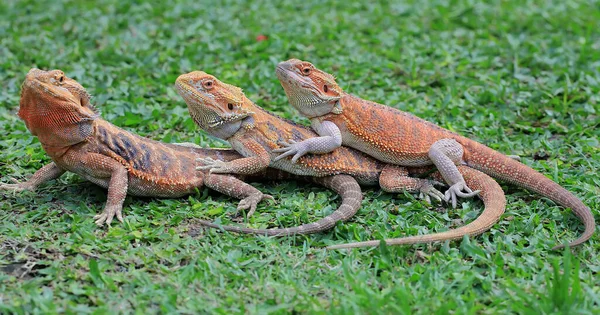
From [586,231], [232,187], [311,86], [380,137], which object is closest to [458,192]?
[380,137]

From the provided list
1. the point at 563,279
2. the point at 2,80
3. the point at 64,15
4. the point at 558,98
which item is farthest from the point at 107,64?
the point at 563,279

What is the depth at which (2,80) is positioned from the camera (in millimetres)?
8336

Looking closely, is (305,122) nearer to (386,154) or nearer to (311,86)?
(311,86)

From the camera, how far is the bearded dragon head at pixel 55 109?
540cm

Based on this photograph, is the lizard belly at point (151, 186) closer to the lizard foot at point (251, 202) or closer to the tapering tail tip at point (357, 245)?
the lizard foot at point (251, 202)

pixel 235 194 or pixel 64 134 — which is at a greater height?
pixel 64 134

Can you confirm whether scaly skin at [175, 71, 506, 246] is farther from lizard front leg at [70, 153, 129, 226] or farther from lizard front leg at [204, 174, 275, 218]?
lizard front leg at [70, 153, 129, 226]

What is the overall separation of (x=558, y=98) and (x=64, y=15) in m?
6.64

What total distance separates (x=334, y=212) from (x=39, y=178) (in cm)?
246

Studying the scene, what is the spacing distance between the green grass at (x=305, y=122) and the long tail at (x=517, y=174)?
0.10 metres

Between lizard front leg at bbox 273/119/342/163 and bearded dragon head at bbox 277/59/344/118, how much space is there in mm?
163

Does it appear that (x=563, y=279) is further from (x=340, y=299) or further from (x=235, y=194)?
(x=235, y=194)

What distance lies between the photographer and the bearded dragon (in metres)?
5.49

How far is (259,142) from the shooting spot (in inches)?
242
